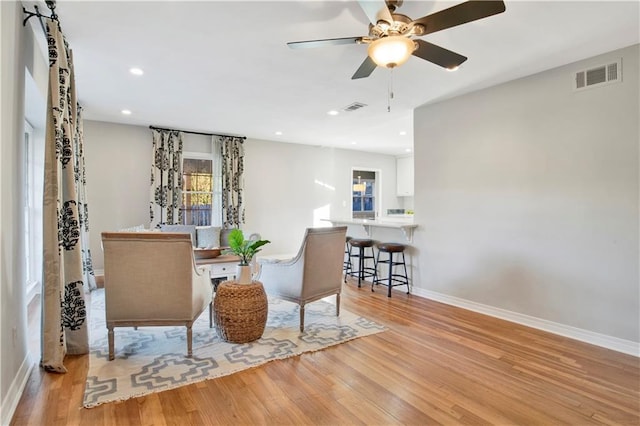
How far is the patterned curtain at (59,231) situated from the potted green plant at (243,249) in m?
1.24

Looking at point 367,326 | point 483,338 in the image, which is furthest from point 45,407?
point 483,338

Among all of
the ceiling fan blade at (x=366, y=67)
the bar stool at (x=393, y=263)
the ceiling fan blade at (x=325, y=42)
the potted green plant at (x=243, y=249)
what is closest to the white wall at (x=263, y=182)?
the bar stool at (x=393, y=263)

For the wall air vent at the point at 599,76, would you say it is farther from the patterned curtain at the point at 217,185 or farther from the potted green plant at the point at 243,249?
the patterned curtain at the point at 217,185

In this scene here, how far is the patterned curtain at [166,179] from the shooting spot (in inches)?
231

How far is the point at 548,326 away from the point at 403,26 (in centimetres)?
324

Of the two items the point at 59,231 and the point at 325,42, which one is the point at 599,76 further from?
the point at 59,231

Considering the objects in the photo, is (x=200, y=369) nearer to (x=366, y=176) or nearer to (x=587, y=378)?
(x=587, y=378)

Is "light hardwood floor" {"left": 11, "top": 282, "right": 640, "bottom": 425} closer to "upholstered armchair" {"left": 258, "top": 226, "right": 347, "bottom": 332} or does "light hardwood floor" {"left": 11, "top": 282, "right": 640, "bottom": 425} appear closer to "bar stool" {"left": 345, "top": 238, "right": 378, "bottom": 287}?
"upholstered armchair" {"left": 258, "top": 226, "right": 347, "bottom": 332}

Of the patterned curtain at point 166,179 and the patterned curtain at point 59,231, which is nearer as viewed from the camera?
the patterned curtain at point 59,231

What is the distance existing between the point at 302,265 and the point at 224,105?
8.87 ft

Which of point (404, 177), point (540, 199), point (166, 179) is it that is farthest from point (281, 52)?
point (404, 177)

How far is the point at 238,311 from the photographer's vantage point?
115 inches

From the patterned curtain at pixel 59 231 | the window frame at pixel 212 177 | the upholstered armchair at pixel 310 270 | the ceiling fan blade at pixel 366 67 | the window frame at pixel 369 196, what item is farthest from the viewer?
the window frame at pixel 369 196

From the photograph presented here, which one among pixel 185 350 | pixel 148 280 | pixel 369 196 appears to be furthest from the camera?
pixel 369 196
